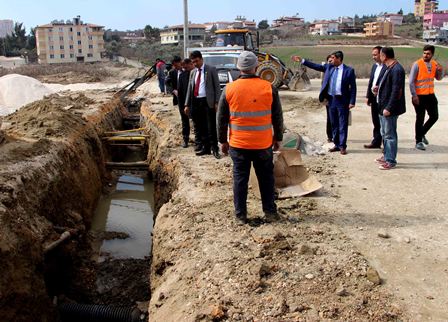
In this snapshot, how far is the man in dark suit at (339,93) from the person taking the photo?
26.1 ft

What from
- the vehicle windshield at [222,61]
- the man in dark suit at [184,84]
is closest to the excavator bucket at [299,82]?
the vehicle windshield at [222,61]

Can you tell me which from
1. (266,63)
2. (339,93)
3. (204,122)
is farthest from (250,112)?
(266,63)

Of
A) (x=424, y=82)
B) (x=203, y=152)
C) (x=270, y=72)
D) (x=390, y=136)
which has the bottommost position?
(x=203, y=152)

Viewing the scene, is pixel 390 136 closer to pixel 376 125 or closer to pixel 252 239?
pixel 376 125

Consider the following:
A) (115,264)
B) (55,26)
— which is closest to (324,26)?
(55,26)

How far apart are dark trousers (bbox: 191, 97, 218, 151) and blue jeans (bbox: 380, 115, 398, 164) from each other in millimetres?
2822

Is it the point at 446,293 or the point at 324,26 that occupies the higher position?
the point at 324,26

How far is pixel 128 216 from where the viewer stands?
1041cm

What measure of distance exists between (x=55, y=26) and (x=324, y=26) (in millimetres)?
66838

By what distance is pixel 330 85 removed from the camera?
8.12 metres

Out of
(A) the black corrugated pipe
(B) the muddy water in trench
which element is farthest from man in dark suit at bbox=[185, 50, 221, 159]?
(A) the black corrugated pipe

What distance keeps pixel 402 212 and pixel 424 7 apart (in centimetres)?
16082

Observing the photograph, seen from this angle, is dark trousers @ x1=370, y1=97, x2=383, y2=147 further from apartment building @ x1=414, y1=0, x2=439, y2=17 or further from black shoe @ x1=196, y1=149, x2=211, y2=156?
apartment building @ x1=414, y1=0, x2=439, y2=17

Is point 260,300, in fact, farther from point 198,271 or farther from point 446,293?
point 446,293
